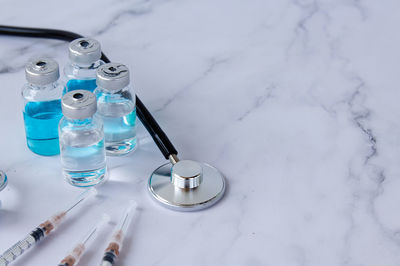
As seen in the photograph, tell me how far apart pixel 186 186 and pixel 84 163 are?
159mm

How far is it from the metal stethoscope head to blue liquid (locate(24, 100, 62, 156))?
6.9 inches

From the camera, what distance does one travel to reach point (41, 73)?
0.88 metres

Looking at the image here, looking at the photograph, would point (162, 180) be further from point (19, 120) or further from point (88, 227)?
point (19, 120)

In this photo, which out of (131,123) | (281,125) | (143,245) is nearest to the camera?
(143,245)

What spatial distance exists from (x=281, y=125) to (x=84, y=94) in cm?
39

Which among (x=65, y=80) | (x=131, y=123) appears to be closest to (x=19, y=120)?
(x=65, y=80)

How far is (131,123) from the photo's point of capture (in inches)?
37.9

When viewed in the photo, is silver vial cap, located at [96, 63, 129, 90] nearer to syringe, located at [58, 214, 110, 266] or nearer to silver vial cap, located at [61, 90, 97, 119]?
silver vial cap, located at [61, 90, 97, 119]

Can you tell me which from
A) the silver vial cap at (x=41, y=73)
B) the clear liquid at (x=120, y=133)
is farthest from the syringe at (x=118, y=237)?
the silver vial cap at (x=41, y=73)

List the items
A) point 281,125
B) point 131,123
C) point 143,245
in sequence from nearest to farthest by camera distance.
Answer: point 143,245 < point 131,123 < point 281,125

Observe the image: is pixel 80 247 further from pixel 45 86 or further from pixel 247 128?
pixel 247 128

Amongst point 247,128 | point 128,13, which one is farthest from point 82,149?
point 128,13

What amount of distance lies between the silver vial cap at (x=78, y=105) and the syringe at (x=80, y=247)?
0.50ft

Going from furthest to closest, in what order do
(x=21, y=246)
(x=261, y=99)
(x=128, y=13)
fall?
(x=128, y=13) → (x=261, y=99) → (x=21, y=246)
